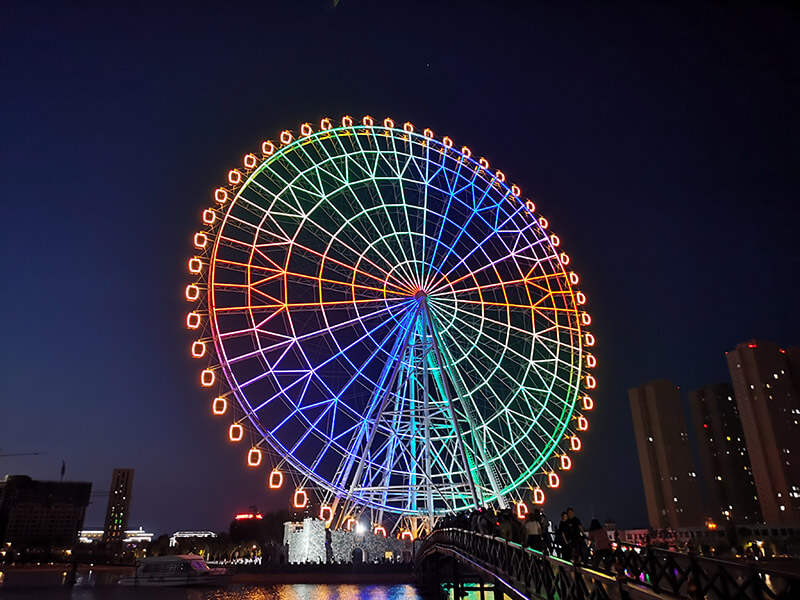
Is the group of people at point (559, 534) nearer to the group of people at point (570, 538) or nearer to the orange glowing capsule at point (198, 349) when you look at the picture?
the group of people at point (570, 538)

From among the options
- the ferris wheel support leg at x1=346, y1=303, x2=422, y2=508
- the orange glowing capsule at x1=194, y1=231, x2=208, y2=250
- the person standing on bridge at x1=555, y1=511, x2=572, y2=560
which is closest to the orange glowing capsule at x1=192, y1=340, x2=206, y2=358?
the orange glowing capsule at x1=194, y1=231, x2=208, y2=250

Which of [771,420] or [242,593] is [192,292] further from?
[771,420]

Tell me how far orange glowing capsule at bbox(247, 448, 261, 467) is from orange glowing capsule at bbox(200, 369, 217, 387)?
371 centimetres

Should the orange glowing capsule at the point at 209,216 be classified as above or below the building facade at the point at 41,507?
above

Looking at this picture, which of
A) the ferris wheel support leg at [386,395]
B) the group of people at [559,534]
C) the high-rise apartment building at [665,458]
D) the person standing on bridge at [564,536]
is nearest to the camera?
the group of people at [559,534]

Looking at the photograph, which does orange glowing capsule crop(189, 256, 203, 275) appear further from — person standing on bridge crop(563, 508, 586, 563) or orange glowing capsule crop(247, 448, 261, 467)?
person standing on bridge crop(563, 508, 586, 563)

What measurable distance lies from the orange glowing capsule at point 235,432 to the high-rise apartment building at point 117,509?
193642 millimetres

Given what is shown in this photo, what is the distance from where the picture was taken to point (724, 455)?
379ft

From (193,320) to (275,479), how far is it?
858 cm

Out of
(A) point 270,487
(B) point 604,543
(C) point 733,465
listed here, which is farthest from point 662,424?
(B) point 604,543

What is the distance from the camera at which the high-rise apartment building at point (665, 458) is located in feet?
353

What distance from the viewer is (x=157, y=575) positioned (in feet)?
153

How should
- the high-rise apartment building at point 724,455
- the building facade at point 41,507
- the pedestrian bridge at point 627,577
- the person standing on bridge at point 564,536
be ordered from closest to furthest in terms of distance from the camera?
the pedestrian bridge at point 627,577
the person standing on bridge at point 564,536
the high-rise apartment building at point 724,455
the building facade at point 41,507

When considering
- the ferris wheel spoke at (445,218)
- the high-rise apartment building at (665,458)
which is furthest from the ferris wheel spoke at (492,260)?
the high-rise apartment building at (665,458)
